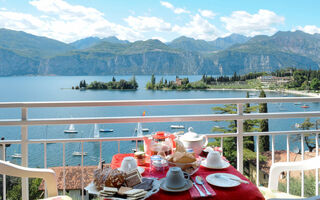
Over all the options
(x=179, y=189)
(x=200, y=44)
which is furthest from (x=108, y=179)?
(x=200, y=44)

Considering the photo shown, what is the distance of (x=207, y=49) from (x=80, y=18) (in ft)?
80.3

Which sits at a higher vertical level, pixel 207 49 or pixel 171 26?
pixel 171 26

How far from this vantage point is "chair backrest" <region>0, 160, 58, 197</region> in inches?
48.4

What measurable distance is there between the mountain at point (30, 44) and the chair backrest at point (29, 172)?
29.0 m

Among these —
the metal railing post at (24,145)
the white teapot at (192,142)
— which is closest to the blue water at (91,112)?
the metal railing post at (24,145)

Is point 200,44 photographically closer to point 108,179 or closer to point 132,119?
point 132,119

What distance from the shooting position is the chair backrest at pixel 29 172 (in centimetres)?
123

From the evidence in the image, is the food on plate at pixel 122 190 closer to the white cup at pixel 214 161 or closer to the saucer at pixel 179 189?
the saucer at pixel 179 189

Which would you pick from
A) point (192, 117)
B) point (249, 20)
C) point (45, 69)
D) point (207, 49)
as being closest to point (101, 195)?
point (192, 117)

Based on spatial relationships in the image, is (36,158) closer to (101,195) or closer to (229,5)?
(101,195)

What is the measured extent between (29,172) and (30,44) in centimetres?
3423

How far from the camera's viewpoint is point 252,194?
0.84 metres

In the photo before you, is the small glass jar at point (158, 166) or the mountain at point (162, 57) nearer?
the small glass jar at point (158, 166)

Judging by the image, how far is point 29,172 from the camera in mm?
1244
